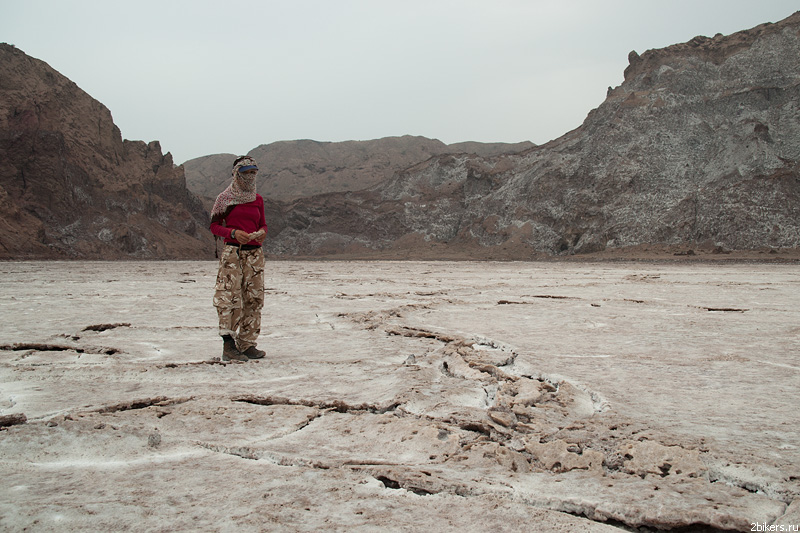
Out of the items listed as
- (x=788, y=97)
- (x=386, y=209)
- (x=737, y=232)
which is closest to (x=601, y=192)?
(x=737, y=232)

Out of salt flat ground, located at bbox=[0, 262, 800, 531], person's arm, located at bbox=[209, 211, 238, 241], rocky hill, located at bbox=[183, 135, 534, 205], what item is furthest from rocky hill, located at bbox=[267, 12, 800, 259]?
person's arm, located at bbox=[209, 211, 238, 241]

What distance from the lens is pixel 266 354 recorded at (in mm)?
4359

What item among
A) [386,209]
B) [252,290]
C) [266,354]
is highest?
[386,209]

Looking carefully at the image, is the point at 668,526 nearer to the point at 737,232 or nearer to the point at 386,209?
the point at 737,232

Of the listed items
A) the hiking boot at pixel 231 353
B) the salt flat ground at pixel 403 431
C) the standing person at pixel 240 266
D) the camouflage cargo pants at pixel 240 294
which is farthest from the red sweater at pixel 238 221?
the salt flat ground at pixel 403 431

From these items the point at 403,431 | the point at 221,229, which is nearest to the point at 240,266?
the point at 221,229

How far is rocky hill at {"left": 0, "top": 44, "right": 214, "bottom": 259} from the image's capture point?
32.8 m

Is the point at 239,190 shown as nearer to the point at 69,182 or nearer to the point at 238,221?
the point at 238,221

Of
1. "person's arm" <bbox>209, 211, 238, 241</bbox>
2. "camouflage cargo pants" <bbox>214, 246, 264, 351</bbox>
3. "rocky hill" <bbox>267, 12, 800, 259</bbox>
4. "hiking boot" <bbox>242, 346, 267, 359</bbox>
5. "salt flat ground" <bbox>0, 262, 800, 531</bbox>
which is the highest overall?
"rocky hill" <bbox>267, 12, 800, 259</bbox>

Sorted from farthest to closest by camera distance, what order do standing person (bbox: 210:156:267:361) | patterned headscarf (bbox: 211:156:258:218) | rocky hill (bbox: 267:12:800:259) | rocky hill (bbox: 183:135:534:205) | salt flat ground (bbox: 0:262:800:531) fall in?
rocky hill (bbox: 183:135:534:205) < rocky hill (bbox: 267:12:800:259) < patterned headscarf (bbox: 211:156:258:218) < standing person (bbox: 210:156:267:361) < salt flat ground (bbox: 0:262:800:531)

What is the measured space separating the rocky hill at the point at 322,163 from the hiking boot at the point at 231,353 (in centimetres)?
6849

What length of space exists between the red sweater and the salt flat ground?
0.97 metres

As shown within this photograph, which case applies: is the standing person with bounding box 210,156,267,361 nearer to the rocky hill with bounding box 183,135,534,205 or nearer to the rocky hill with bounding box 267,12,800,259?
the rocky hill with bounding box 267,12,800,259

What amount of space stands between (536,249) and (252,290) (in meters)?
36.1
